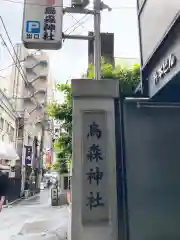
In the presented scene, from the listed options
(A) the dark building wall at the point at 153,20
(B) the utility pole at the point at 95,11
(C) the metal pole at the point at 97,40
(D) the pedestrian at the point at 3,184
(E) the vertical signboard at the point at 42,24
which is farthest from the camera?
(D) the pedestrian at the point at 3,184

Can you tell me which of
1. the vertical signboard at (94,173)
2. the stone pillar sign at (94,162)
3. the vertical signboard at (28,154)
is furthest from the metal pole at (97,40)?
the vertical signboard at (28,154)

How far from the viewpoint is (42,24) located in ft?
22.3

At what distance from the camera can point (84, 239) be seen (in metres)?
4.64

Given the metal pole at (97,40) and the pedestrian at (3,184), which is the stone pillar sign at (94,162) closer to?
the metal pole at (97,40)

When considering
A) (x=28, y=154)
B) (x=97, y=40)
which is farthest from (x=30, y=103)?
(x=97, y=40)

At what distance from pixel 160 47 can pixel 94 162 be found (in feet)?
6.97

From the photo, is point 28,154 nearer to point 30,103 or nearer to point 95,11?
point 30,103

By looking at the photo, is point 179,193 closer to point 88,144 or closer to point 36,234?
point 88,144

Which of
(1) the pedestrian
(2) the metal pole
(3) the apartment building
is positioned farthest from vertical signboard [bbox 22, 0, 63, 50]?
(1) the pedestrian

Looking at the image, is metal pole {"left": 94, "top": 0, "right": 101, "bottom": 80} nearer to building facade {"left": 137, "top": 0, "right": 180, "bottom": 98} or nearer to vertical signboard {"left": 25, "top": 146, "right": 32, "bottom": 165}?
building facade {"left": 137, "top": 0, "right": 180, "bottom": 98}

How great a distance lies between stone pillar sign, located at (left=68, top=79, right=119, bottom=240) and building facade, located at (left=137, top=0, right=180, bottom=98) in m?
0.75

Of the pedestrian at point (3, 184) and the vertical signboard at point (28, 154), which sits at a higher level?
the vertical signboard at point (28, 154)

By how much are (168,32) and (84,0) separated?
4.12 metres

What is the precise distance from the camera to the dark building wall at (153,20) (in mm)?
3578
